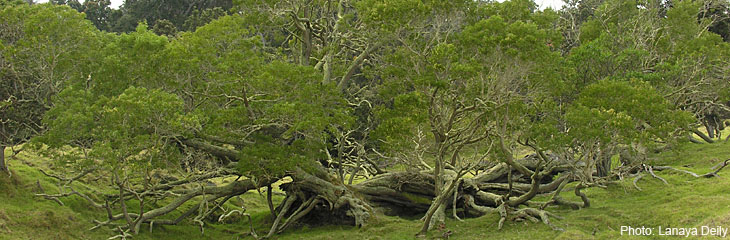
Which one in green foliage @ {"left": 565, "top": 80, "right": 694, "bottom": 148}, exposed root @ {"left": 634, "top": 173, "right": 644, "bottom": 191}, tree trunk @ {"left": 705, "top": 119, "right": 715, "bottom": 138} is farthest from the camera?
tree trunk @ {"left": 705, "top": 119, "right": 715, "bottom": 138}

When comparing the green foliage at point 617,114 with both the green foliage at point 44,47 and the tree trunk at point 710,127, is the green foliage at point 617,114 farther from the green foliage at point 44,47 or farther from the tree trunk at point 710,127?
the tree trunk at point 710,127

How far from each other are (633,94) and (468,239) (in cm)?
609

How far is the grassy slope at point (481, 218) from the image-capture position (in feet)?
51.7

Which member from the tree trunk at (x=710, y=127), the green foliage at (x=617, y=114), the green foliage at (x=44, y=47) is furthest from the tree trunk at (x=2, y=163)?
the tree trunk at (x=710, y=127)

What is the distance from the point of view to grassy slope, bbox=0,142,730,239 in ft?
51.7

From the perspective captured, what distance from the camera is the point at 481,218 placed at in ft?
61.9

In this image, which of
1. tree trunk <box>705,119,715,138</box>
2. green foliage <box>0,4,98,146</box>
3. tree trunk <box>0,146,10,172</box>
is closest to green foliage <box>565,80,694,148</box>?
green foliage <box>0,4,98,146</box>

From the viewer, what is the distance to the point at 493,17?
1555 cm

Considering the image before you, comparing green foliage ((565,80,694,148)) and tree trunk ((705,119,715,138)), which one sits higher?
green foliage ((565,80,694,148))

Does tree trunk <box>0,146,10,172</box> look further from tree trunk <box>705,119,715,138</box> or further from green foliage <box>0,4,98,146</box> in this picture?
tree trunk <box>705,119,715,138</box>

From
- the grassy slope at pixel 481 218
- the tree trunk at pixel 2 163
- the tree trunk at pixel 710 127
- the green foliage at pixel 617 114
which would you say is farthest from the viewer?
the tree trunk at pixel 710 127

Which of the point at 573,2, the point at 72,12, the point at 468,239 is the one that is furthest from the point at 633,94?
the point at 573,2

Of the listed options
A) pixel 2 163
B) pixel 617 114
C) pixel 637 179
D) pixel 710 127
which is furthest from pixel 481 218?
pixel 710 127

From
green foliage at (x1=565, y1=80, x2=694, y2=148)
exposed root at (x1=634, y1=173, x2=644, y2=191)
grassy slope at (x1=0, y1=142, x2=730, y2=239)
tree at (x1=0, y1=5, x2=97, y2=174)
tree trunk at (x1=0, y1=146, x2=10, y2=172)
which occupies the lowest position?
grassy slope at (x1=0, y1=142, x2=730, y2=239)
